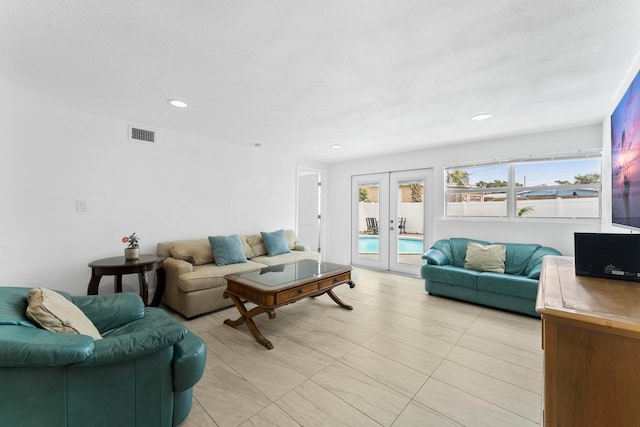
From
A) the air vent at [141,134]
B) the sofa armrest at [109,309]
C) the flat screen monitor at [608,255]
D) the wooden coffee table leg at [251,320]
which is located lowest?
the wooden coffee table leg at [251,320]

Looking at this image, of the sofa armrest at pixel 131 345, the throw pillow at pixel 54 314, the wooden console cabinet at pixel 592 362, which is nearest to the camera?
the wooden console cabinet at pixel 592 362

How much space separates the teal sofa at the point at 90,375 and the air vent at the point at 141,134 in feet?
7.78

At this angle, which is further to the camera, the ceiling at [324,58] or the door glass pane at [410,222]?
the door glass pane at [410,222]

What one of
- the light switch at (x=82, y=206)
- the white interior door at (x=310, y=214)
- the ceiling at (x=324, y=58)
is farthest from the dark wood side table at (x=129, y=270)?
the white interior door at (x=310, y=214)

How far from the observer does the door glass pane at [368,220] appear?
558 centimetres

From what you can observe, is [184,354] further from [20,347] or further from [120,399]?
[20,347]

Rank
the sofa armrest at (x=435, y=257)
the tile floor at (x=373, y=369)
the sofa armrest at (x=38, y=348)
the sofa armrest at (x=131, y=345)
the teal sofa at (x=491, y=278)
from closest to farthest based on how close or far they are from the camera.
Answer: the sofa armrest at (x=38, y=348)
the sofa armrest at (x=131, y=345)
the tile floor at (x=373, y=369)
the teal sofa at (x=491, y=278)
the sofa armrest at (x=435, y=257)

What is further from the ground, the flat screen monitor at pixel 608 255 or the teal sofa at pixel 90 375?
the flat screen monitor at pixel 608 255

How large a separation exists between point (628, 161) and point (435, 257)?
2.46m

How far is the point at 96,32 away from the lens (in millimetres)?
1644

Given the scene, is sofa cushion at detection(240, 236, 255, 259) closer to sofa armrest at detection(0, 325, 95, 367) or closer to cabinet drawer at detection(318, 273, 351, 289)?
cabinet drawer at detection(318, 273, 351, 289)

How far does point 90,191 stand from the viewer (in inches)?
122

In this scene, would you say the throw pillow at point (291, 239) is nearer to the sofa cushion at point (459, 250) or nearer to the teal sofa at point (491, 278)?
the teal sofa at point (491, 278)

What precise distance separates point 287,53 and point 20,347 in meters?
2.08
